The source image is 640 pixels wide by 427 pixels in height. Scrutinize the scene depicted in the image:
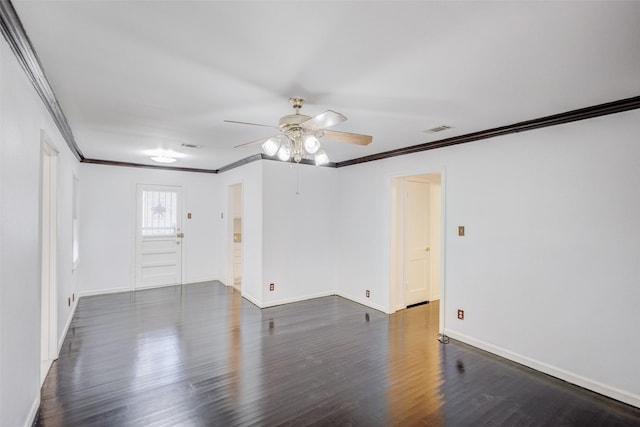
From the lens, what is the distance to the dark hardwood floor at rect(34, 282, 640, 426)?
2293 mm

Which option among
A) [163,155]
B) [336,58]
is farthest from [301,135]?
[163,155]

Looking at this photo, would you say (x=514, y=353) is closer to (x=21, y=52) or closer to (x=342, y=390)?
(x=342, y=390)

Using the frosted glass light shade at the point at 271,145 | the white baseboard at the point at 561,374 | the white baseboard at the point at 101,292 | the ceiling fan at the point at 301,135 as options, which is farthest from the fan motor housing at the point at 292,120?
the white baseboard at the point at 101,292

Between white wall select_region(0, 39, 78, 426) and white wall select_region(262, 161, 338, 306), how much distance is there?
9.42 ft

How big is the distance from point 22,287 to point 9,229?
1.49 ft

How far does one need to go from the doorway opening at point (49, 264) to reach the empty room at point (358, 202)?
19 mm

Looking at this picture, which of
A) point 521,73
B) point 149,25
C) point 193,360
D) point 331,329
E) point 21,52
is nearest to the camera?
point 149,25

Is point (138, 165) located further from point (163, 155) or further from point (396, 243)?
point (396, 243)

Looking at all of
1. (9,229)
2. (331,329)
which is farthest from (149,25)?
(331,329)

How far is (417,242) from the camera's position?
16.8 feet

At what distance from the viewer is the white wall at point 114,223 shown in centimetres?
547

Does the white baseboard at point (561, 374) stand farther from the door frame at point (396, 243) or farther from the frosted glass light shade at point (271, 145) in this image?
the frosted glass light shade at point (271, 145)

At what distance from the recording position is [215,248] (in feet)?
22.0

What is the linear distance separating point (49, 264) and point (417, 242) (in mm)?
4722
